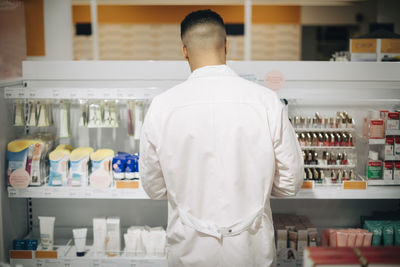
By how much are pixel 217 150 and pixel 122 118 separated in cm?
117

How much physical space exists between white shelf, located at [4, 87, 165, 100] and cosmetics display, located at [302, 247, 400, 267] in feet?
4.39

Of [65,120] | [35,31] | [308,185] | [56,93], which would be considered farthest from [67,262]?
[35,31]

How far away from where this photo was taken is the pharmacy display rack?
228 cm

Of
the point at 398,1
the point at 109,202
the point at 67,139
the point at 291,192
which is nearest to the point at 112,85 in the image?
the point at 67,139

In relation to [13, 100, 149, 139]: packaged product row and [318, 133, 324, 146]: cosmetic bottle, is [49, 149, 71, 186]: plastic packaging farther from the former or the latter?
[318, 133, 324, 146]: cosmetic bottle

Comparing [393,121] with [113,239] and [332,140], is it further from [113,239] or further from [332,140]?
[113,239]

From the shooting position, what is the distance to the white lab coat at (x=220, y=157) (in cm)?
161

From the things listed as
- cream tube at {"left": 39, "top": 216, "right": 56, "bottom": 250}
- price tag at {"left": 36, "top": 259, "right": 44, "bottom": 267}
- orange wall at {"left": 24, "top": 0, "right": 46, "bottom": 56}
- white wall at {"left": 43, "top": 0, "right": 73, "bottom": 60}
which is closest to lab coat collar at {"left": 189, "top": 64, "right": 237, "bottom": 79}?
cream tube at {"left": 39, "top": 216, "right": 56, "bottom": 250}

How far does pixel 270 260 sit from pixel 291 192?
313 millimetres

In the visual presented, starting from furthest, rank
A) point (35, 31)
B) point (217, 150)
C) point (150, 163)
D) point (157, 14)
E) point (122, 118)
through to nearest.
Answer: point (157, 14) < point (35, 31) < point (122, 118) < point (150, 163) < point (217, 150)

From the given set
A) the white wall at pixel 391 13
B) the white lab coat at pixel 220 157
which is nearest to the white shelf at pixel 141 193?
the white lab coat at pixel 220 157

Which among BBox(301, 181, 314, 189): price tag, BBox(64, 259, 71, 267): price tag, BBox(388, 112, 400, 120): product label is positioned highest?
BBox(388, 112, 400, 120): product label

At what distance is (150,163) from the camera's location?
1724mm

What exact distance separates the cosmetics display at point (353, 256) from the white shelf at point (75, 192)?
4.39ft
